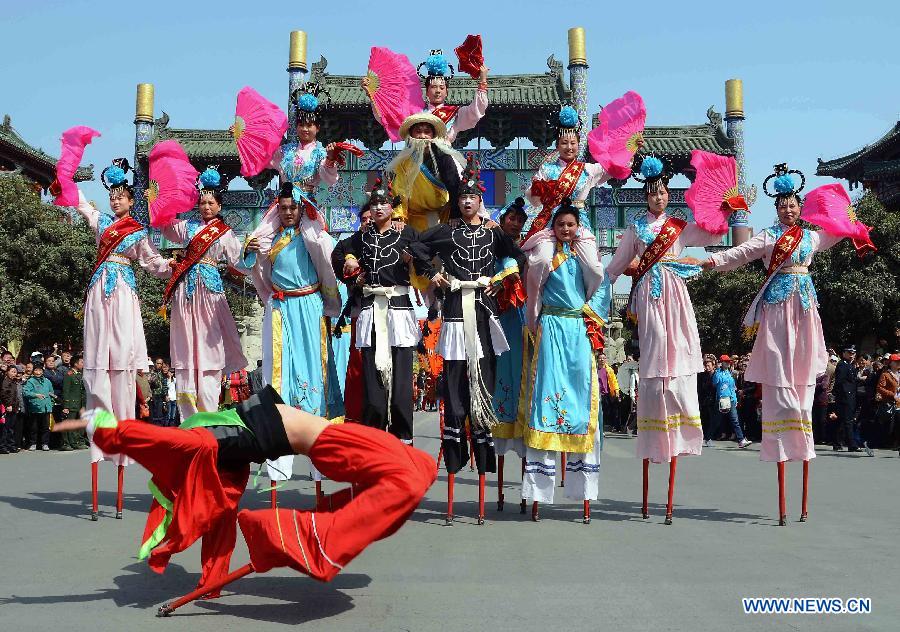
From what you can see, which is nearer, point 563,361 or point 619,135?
point 563,361

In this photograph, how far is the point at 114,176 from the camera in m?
7.62

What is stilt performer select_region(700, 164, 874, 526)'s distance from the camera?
7121mm

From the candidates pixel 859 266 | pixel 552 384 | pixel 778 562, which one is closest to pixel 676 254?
pixel 552 384

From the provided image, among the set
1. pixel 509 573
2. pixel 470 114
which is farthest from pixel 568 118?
pixel 509 573

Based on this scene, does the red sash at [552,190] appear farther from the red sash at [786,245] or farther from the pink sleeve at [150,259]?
the pink sleeve at [150,259]

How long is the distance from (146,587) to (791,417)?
15.8ft

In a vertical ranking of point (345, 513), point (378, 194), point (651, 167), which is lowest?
point (345, 513)

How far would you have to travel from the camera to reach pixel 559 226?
22.9 feet

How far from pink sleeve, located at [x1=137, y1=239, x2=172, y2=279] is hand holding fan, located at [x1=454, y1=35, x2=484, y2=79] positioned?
2.91 meters

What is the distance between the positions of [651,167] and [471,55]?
1.82 m

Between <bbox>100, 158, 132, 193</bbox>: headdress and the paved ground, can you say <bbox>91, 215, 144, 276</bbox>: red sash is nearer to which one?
<bbox>100, 158, 132, 193</bbox>: headdress

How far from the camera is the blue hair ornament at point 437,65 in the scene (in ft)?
26.2

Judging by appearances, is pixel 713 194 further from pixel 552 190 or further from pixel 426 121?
pixel 426 121

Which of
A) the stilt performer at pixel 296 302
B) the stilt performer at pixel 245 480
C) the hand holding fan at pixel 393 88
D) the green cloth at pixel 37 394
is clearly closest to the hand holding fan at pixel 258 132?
the stilt performer at pixel 296 302
